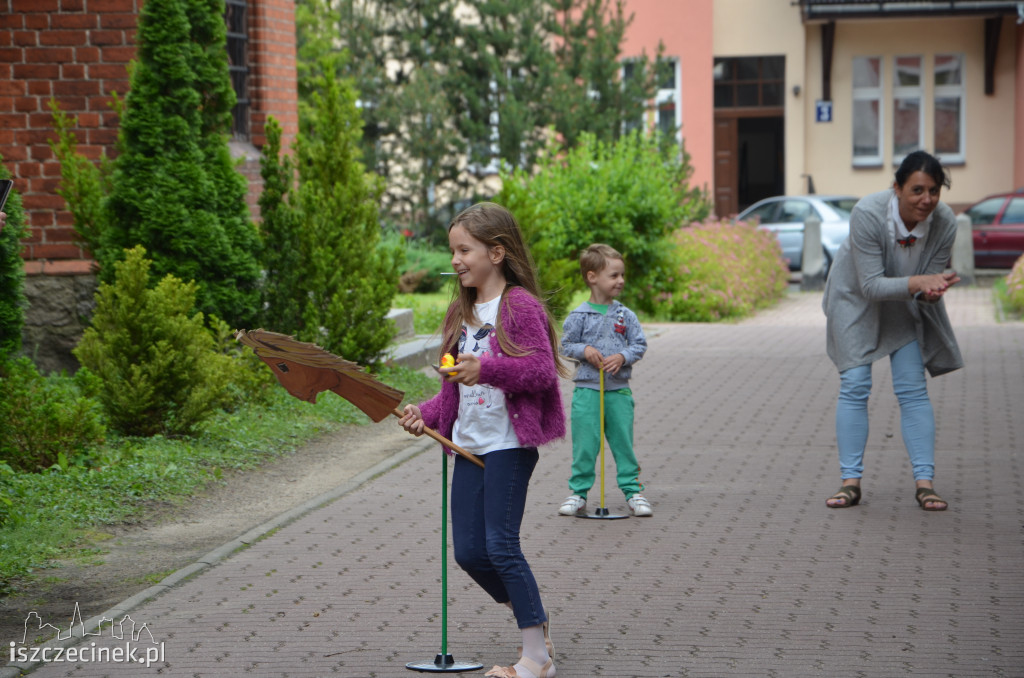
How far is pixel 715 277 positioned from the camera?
60.6 ft

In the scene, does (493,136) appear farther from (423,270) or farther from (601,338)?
(601,338)

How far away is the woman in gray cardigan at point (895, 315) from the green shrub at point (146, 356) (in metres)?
3.94

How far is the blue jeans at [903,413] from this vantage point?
265 inches

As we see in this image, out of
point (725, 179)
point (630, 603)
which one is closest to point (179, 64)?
point (630, 603)

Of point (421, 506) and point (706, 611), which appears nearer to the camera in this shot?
point (706, 611)

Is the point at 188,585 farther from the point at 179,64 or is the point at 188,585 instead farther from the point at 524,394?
the point at 179,64

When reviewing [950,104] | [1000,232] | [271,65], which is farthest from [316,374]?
[950,104]

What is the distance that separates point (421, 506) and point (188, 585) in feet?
5.93

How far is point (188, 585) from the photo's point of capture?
18.1ft

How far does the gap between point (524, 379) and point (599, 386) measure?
264 cm

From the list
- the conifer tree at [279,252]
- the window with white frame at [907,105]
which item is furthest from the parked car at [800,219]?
the conifer tree at [279,252]

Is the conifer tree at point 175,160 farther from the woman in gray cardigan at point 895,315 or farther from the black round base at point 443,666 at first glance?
the black round base at point 443,666

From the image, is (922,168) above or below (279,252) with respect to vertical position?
above

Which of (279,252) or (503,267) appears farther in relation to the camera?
(279,252)
